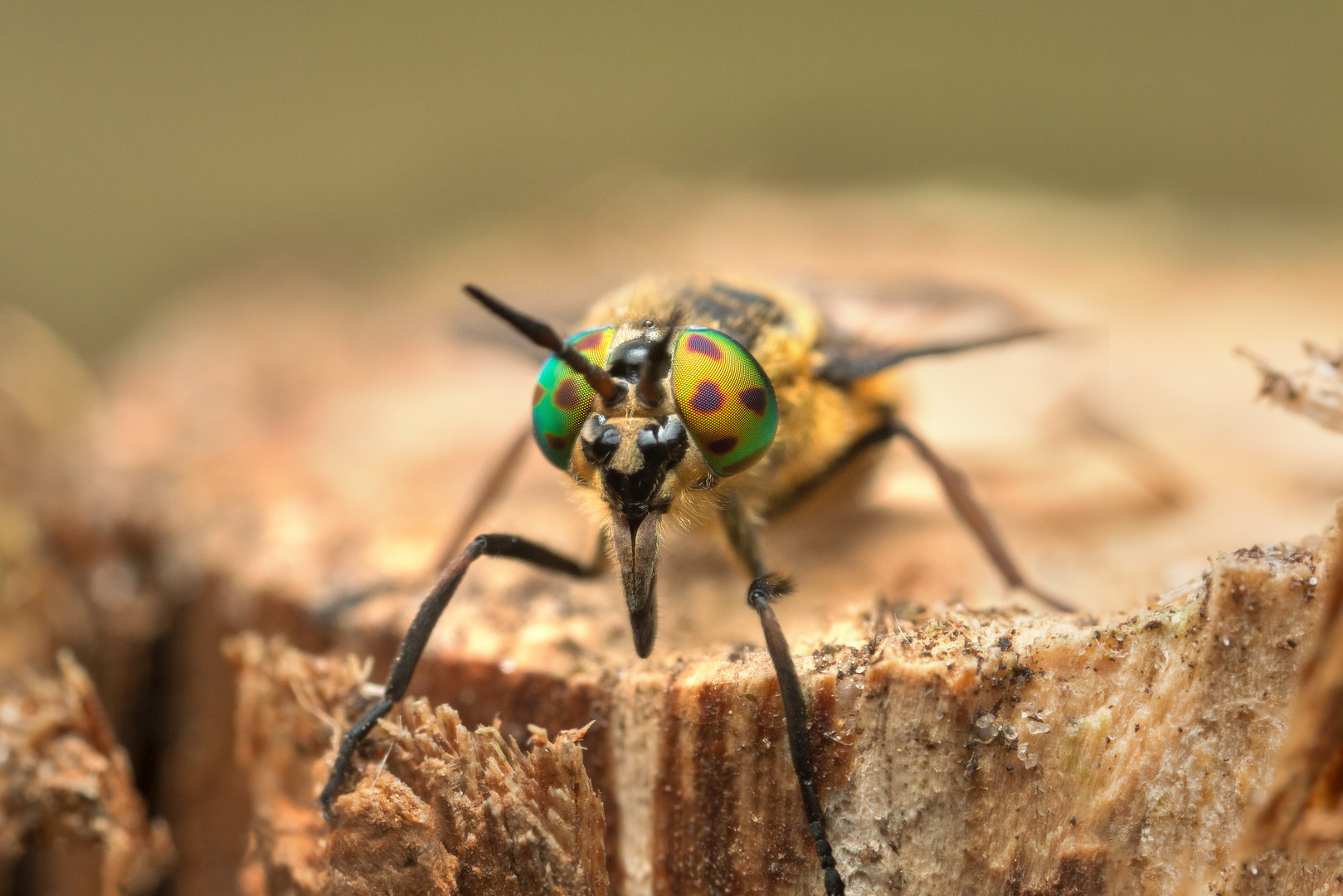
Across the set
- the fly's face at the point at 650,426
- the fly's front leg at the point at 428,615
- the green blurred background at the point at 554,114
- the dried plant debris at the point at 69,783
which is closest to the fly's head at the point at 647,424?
the fly's face at the point at 650,426

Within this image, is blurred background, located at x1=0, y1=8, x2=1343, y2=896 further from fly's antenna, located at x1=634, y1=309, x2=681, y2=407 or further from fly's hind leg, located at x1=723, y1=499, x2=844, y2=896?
fly's antenna, located at x1=634, y1=309, x2=681, y2=407

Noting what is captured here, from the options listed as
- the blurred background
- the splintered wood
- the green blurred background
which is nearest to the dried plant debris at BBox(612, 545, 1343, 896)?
the splintered wood

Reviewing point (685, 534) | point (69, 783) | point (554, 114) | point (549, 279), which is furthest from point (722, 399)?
point (554, 114)

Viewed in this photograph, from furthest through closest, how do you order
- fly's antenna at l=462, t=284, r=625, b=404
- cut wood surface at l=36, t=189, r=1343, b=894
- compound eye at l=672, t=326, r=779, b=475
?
compound eye at l=672, t=326, r=779, b=475 < cut wood surface at l=36, t=189, r=1343, b=894 < fly's antenna at l=462, t=284, r=625, b=404

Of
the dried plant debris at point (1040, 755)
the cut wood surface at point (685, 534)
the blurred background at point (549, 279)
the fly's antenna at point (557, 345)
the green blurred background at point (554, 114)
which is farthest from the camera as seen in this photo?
the green blurred background at point (554, 114)

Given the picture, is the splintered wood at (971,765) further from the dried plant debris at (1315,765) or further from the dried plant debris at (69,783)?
the dried plant debris at (69,783)

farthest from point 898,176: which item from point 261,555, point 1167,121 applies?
point 261,555
